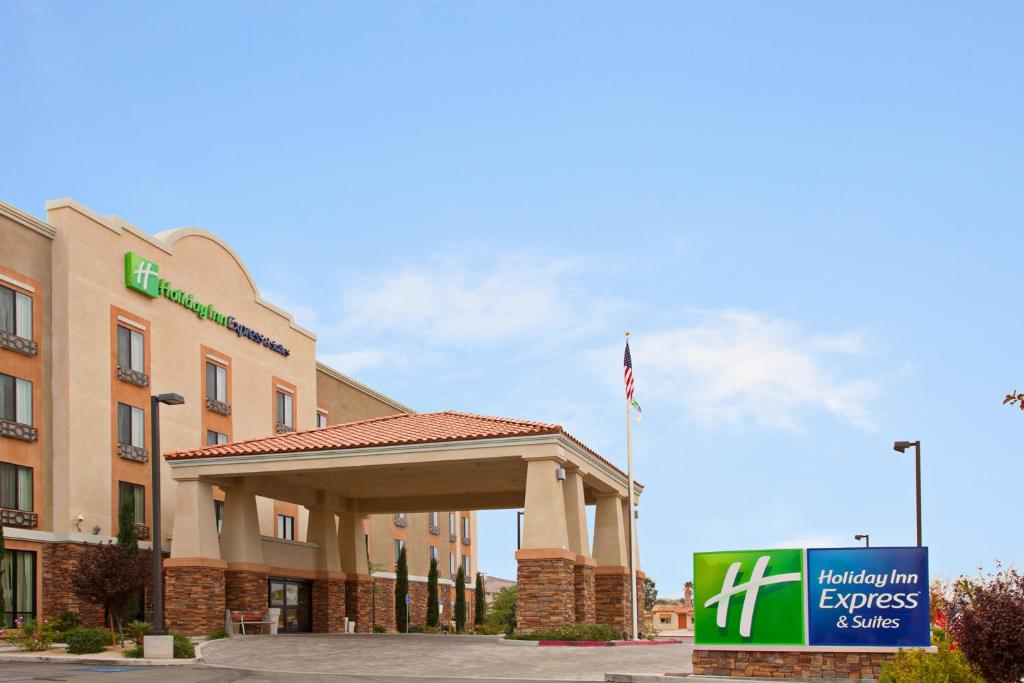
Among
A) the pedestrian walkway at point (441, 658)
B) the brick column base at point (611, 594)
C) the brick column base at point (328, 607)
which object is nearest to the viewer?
the pedestrian walkway at point (441, 658)

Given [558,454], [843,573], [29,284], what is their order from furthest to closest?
[29,284] < [558,454] < [843,573]

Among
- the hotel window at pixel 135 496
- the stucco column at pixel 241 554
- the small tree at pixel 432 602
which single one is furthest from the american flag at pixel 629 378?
the small tree at pixel 432 602

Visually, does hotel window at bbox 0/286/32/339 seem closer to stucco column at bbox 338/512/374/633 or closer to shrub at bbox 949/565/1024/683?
stucco column at bbox 338/512/374/633

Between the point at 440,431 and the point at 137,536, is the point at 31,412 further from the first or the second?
the point at 440,431

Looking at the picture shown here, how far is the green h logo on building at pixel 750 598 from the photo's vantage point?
20906 millimetres

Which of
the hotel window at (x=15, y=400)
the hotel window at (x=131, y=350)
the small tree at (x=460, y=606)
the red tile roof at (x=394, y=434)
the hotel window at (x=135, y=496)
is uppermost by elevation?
the hotel window at (x=131, y=350)

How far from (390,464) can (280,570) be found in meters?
11.0

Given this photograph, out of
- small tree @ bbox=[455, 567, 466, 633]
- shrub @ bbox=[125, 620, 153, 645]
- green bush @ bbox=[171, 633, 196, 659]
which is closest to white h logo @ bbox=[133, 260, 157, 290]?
shrub @ bbox=[125, 620, 153, 645]

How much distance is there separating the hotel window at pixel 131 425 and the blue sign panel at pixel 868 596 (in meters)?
29.0

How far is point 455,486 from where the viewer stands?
144 feet

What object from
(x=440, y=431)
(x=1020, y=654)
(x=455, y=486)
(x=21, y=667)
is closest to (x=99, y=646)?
(x=21, y=667)

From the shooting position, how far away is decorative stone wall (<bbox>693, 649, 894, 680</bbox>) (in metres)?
20.3

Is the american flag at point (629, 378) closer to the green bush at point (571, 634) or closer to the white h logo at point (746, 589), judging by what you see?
the green bush at point (571, 634)

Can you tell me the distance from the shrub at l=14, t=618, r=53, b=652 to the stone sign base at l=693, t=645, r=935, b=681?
19479mm
